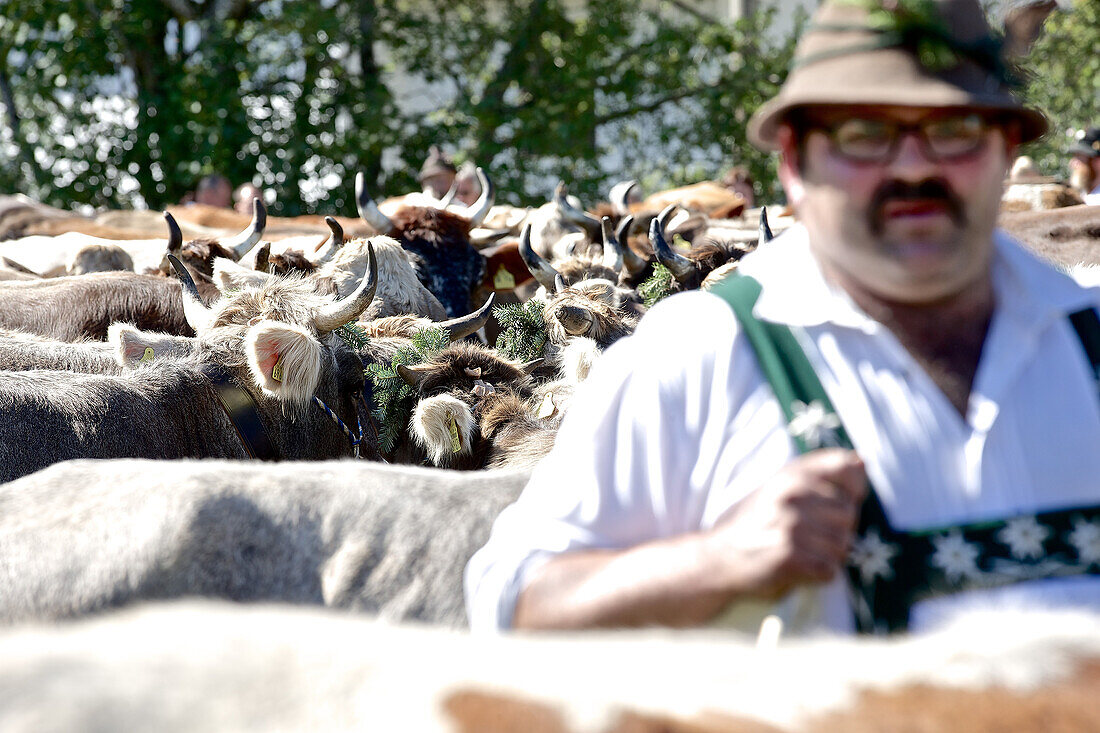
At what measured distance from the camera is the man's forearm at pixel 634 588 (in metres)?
1.53

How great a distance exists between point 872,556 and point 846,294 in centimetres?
42

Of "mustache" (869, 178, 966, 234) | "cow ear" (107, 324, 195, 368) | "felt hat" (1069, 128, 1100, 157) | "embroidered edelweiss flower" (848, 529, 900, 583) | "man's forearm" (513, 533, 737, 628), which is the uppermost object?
"mustache" (869, 178, 966, 234)

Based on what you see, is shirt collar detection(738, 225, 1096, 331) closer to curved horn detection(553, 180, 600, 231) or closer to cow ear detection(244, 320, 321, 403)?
cow ear detection(244, 320, 321, 403)

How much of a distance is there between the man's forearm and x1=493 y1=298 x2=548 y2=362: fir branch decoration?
3840 millimetres

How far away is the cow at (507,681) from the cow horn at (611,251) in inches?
261

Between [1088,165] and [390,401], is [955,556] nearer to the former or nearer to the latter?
[390,401]

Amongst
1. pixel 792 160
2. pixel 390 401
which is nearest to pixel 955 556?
pixel 792 160

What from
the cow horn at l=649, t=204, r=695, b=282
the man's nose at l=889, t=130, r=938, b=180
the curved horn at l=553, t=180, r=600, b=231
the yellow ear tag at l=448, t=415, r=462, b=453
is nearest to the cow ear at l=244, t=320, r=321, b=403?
the yellow ear tag at l=448, t=415, r=462, b=453

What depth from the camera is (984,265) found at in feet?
5.70

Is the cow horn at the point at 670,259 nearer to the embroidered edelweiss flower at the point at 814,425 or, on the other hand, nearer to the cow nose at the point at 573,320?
the cow nose at the point at 573,320

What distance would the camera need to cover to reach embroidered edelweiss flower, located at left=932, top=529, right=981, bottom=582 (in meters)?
1.53

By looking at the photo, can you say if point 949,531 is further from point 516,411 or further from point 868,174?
point 516,411

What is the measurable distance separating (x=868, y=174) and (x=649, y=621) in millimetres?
731

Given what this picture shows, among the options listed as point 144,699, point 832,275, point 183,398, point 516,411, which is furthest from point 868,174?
point 183,398
